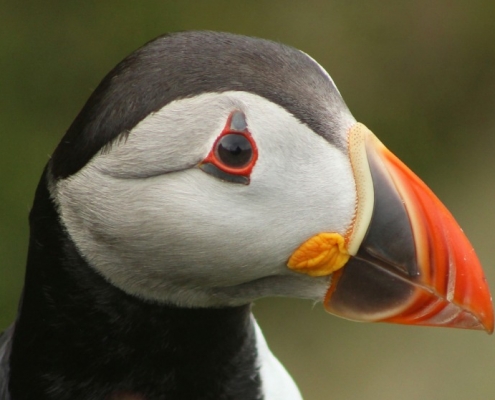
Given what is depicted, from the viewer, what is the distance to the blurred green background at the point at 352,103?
503 centimetres

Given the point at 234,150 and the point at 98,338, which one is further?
the point at 98,338

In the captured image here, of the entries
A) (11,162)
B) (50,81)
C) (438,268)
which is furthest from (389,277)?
(50,81)

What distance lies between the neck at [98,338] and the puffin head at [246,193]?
64mm

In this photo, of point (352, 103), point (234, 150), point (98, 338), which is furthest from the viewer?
point (352, 103)

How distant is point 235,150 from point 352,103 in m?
3.96

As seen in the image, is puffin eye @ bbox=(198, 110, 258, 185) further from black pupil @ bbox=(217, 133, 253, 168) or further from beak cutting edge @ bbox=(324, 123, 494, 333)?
beak cutting edge @ bbox=(324, 123, 494, 333)

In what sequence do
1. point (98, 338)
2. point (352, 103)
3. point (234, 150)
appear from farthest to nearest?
point (352, 103), point (98, 338), point (234, 150)

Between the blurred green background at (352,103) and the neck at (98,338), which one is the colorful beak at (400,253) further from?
the blurred green background at (352,103)

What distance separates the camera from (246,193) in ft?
6.07

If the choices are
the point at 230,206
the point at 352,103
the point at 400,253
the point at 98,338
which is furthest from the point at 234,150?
the point at 352,103

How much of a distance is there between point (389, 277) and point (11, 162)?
3.62m

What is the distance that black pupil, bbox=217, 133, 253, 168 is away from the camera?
72.1 inches

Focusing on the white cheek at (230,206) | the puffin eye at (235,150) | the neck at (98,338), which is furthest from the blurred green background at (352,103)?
the puffin eye at (235,150)

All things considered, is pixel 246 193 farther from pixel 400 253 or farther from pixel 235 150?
pixel 400 253
